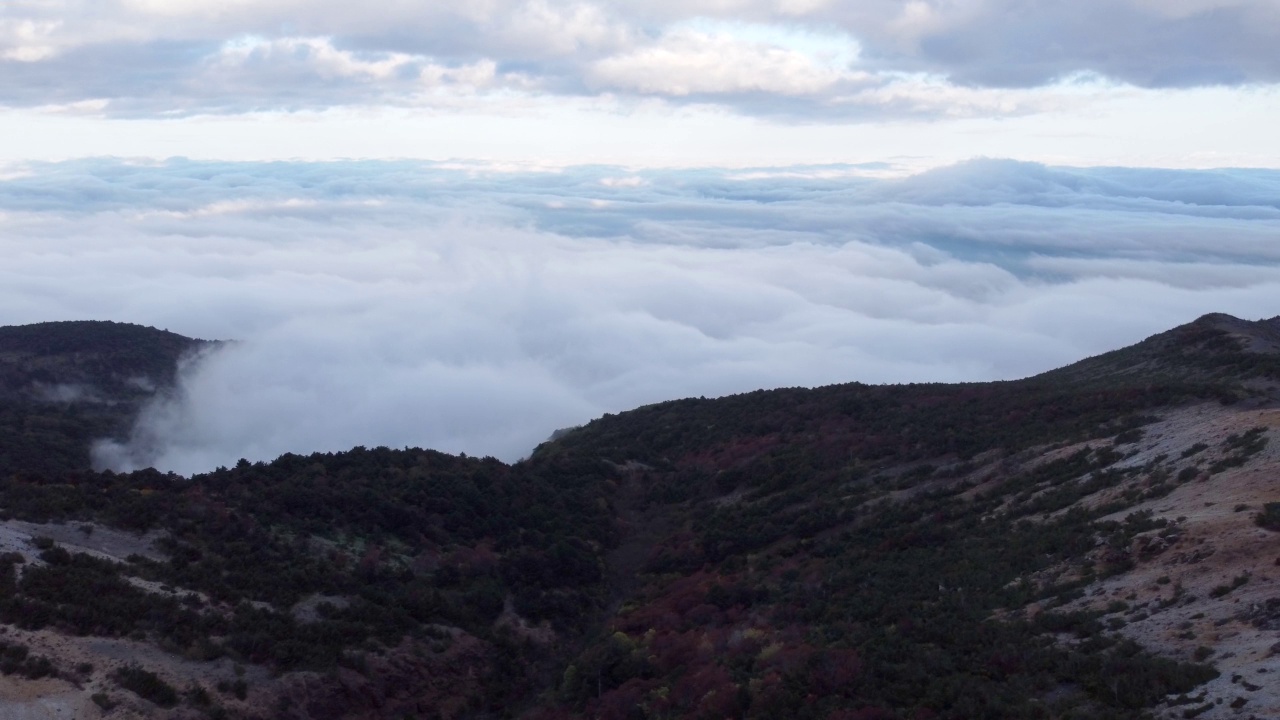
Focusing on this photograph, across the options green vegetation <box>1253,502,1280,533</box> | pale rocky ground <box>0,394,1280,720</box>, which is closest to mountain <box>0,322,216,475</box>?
pale rocky ground <box>0,394,1280,720</box>

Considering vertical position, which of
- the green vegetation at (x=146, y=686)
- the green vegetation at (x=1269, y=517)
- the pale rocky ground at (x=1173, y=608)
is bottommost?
the green vegetation at (x=146, y=686)

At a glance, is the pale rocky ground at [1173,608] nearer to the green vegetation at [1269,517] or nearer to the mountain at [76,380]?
the green vegetation at [1269,517]

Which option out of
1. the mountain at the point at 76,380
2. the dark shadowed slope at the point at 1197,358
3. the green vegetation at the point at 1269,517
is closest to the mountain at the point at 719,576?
the green vegetation at the point at 1269,517

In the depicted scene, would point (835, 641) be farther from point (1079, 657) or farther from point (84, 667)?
point (84, 667)

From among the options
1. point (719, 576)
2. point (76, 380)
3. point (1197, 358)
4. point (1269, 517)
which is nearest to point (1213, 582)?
point (1269, 517)

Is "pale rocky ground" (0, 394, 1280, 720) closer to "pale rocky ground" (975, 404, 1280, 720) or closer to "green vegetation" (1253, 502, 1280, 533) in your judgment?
"pale rocky ground" (975, 404, 1280, 720)

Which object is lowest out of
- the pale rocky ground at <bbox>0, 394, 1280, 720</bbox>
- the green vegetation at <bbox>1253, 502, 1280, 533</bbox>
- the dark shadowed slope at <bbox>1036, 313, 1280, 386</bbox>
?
the pale rocky ground at <bbox>0, 394, 1280, 720</bbox>
